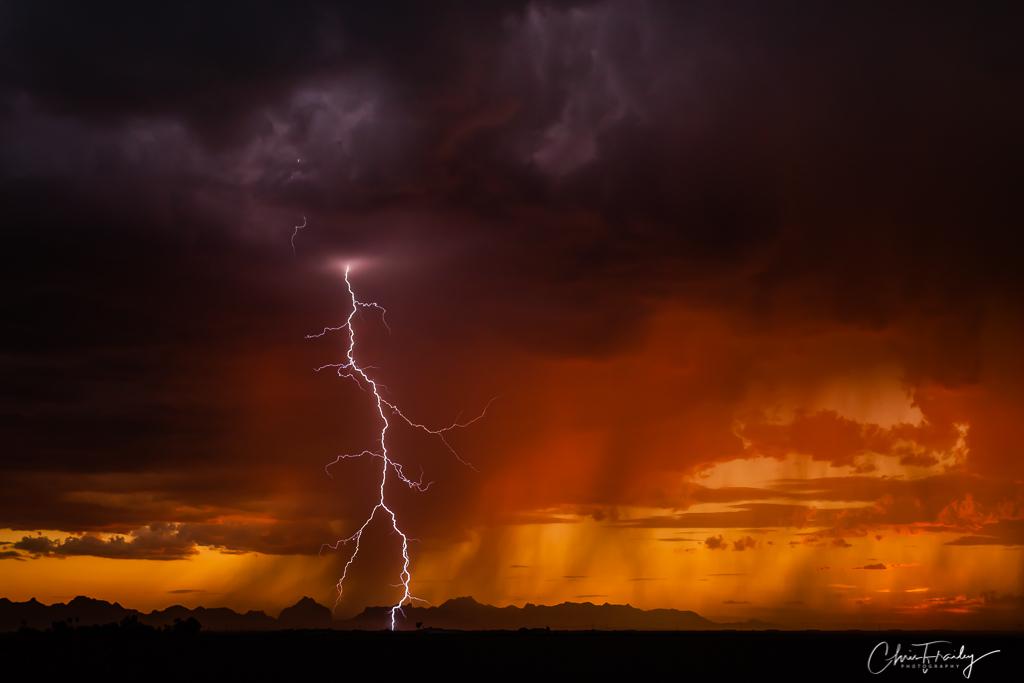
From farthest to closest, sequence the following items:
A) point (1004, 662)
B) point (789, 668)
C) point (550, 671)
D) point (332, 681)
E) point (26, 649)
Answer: point (1004, 662), point (26, 649), point (789, 668), point (550, 671), point (332, 681)

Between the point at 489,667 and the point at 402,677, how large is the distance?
1225cm

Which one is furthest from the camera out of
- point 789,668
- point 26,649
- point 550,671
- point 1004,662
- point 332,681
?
point 1004,662

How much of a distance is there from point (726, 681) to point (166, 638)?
5822 centimetres

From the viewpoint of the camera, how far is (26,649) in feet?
259

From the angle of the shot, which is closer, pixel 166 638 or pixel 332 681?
pixel 332 681

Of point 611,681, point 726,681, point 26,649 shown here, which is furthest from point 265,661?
point 726,681

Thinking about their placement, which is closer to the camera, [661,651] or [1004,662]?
[1004,662]

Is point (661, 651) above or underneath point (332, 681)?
above

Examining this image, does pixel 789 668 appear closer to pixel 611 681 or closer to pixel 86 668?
pixel 611 681

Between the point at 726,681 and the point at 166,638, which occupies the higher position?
the point at 166,638

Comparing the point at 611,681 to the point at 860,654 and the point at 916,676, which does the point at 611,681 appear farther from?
the point at 860,654

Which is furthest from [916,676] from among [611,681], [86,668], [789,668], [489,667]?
[86,668]

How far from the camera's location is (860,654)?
316 feet

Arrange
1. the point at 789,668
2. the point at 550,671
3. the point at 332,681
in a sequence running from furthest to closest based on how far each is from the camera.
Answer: the point at 789,668, the point at 550,671, the point at 332,681
